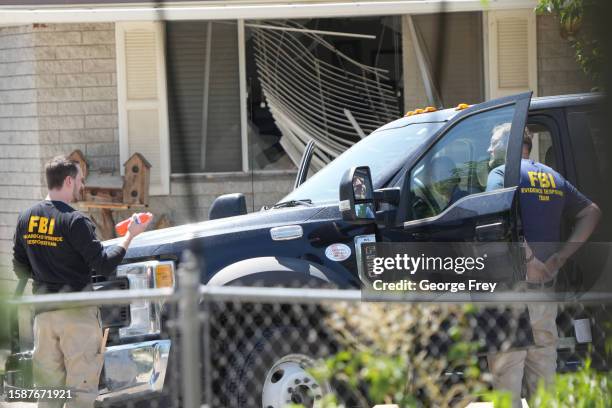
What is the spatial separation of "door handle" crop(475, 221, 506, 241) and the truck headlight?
69.4 inches

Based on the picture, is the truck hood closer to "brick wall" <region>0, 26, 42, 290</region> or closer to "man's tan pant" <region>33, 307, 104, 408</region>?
"man's tan pant" <region>33, 307, 104, 408</region>

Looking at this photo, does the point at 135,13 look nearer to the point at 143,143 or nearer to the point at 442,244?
the point at 143,143

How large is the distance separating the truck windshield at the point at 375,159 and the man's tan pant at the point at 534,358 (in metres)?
1.20

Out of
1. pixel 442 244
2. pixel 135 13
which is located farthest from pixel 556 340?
pixel 135 13

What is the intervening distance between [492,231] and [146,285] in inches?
77.7

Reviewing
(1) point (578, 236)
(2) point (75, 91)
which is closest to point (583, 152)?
(1) point (578, 236)

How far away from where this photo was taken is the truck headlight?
5699 millimetres

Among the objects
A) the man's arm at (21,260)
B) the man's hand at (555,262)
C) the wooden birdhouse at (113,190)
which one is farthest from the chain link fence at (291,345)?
the wooden birdhouse at (113,190)

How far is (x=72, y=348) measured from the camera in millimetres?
5555

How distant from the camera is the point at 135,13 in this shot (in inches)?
400

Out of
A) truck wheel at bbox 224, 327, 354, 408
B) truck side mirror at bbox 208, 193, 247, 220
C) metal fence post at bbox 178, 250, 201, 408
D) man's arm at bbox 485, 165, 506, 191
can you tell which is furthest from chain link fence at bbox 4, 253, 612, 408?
truck side mirror at bbox 208, 193, 247, 220

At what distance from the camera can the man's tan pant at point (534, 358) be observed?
511 centimetres

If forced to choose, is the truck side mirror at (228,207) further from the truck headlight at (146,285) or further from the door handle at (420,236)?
the door handle at (420,236)

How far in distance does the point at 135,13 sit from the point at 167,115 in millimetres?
1661
